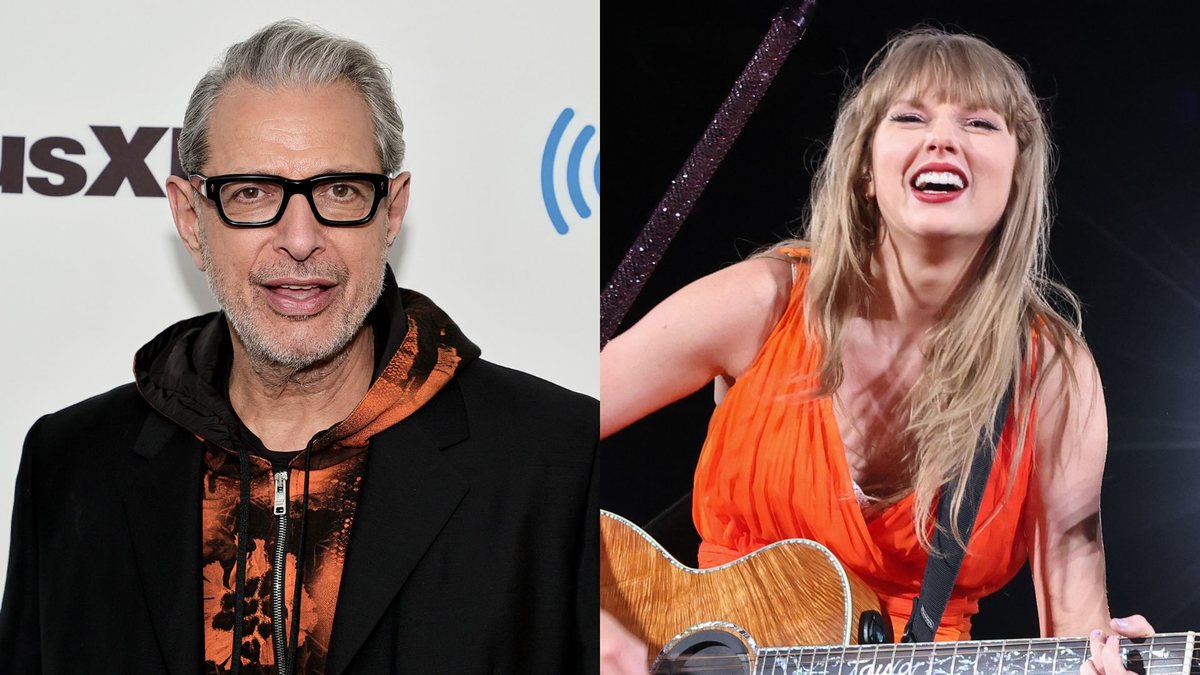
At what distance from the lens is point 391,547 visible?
1.93 m

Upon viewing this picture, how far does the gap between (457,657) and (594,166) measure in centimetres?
96

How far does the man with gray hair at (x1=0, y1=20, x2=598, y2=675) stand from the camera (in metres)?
1.92

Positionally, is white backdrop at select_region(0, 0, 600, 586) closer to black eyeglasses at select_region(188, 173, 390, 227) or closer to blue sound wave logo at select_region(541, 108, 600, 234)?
blue sound wave logo at select_region(541, 108, 600, 234)

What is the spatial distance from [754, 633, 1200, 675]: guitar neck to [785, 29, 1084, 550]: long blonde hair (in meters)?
0.19

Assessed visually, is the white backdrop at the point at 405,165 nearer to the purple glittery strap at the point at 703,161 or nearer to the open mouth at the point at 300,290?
the purple glittery strap at the point at 703,161

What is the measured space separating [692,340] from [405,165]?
680 mm

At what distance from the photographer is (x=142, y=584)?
194 cm

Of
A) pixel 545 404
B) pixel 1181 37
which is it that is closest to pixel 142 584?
pixel 545 404

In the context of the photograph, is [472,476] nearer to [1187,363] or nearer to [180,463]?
[180,463]

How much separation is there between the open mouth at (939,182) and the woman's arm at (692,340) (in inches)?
10.0

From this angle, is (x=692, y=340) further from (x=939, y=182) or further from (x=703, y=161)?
(x=939, y=182)

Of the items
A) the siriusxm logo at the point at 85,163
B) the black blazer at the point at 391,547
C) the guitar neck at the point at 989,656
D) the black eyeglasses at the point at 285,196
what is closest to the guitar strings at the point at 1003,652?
the guitar neck at the point at 989,656

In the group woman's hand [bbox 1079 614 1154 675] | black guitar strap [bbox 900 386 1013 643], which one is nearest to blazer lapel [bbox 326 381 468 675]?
black guitar strap [bbox 900 386 1013 643]

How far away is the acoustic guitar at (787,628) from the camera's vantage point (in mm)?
1939
